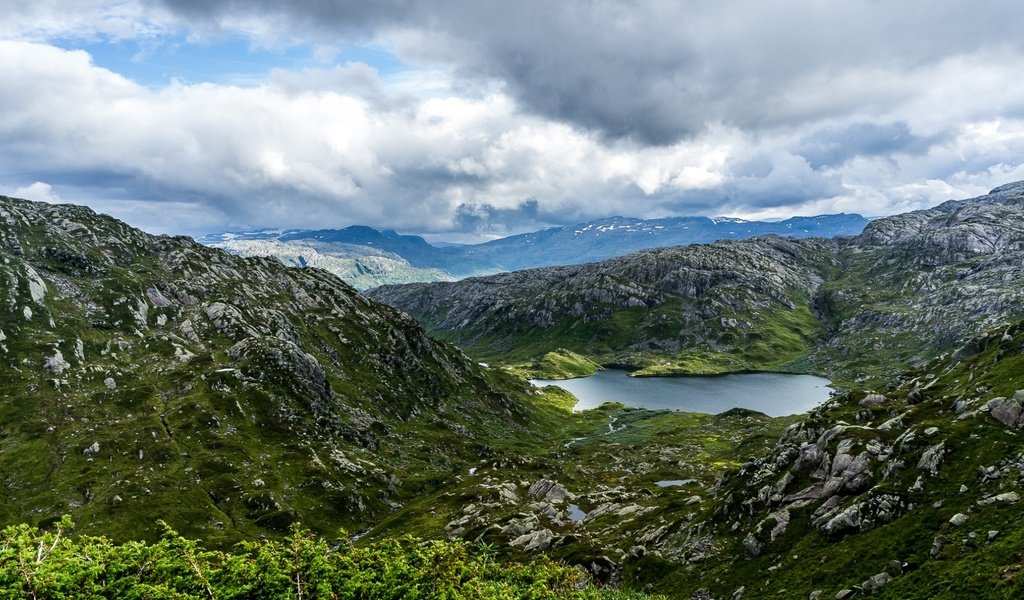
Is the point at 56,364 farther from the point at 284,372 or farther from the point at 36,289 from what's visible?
the point at 284,372

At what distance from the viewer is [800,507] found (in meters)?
62.0

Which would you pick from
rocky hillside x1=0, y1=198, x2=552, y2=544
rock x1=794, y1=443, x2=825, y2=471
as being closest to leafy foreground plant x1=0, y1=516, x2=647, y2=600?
rock x1=794, y1=443, x2=825, y2=471

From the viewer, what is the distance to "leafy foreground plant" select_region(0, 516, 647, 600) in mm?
26203

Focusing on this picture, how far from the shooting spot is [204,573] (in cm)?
3020

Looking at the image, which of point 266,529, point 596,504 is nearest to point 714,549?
point 596,504

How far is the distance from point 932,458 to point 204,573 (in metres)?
65.4

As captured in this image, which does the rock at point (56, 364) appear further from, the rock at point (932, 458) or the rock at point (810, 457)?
the rock at point (932, 458)

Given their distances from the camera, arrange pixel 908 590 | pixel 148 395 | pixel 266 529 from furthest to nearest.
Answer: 1. pixel 148 395
2. pixel 266 529
3. pixel 908 590

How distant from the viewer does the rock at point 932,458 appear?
173 ft

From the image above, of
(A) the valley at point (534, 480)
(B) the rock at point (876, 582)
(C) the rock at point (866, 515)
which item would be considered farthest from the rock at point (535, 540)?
(B) the rock at point (876, 582)

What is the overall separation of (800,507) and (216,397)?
172002mm

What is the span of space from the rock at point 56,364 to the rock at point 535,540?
161 meters

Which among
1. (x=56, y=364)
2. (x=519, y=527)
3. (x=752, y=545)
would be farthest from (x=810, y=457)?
(x=56, y=364)

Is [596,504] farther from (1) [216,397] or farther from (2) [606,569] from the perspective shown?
(1) [216,397]
